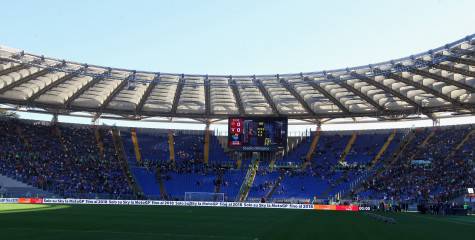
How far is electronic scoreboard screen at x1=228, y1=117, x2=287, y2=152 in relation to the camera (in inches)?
2210

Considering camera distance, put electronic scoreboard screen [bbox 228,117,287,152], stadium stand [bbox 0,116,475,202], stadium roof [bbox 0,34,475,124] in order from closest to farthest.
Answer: stadium roof [bbox 0,34,475,124] < stadium stand [bbox 0,116,475,202] < electronic scoreboard screen [bbox 228,117,287,152]

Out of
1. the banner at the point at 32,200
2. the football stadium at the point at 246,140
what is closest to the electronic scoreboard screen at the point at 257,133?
the football stadium at the point at 246,140

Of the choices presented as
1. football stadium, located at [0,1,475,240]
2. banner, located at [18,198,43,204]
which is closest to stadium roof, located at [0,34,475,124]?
football stadium, located at [0,1,475,240]

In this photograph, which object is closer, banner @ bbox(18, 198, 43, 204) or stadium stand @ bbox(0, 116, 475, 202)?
banner @ bbox(18, 198, 43, 204)

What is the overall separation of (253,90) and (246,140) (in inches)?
→ 230

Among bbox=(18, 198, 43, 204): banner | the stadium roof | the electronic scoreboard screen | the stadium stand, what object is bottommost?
bbox=(18, 198, 43, 204): banner

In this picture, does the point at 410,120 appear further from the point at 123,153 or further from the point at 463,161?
the point at 123,153

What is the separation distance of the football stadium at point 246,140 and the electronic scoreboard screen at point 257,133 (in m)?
0.12

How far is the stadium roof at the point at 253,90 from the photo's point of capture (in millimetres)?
44188

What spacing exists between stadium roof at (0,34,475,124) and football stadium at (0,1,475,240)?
17 centimetres

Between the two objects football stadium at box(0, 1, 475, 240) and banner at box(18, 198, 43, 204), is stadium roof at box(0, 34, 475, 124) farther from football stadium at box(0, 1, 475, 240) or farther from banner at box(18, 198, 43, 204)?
banner at box(18, 198, 43, 204)

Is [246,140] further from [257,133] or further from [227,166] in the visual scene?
[227,166]

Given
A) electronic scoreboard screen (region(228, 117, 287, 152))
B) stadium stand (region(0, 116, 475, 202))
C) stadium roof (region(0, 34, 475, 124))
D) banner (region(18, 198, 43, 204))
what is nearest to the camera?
stadium roof (region(0, 34, 475, 124))

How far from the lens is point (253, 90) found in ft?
179
